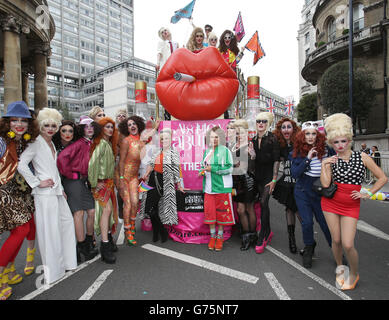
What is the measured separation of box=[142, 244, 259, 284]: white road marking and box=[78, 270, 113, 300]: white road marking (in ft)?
2.68

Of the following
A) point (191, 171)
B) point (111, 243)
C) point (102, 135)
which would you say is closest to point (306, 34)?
point (191, 171)

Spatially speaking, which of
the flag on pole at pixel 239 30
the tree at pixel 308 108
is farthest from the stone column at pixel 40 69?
the tree at pixel 308 108

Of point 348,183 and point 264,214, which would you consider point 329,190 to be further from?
point 264,214

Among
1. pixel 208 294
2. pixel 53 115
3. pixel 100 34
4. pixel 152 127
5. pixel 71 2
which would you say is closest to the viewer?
pixel 208 294

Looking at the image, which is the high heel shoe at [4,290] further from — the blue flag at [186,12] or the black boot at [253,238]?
the blue flag at [186,12]

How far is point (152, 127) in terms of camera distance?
4.71 metres

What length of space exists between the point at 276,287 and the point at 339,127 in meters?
1.72

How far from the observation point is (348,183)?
254cm

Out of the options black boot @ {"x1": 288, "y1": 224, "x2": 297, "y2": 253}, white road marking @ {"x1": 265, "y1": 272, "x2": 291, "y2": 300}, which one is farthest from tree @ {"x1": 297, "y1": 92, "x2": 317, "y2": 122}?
white road marking @ {"x1": 265, "y1": 272, "x2": 291, "y2": 300}

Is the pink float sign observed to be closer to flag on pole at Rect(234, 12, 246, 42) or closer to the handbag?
the handbag

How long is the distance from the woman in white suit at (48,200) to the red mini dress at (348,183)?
291cm

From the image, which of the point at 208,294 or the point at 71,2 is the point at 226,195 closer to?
the point at 208,294

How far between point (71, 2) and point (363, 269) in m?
74.9
